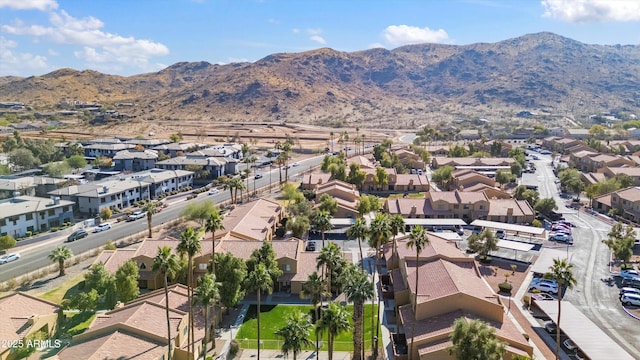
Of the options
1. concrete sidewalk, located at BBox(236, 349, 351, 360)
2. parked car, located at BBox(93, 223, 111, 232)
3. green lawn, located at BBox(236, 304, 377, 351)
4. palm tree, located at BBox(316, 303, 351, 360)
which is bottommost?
concrete sidewalk, located at BBox(236, 349, 351, 360)

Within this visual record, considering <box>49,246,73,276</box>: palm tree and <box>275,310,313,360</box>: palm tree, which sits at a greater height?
<box>275,310,313,360</box>: palm tree

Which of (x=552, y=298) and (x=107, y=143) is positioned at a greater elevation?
(x=107, y=143)

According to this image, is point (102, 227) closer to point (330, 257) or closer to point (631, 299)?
point (330, 257)

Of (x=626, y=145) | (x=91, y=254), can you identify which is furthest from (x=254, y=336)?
(x=626, y=145)

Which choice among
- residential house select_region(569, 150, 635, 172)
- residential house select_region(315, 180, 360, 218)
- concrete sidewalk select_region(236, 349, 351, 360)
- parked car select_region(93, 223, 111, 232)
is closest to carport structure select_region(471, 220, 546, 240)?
residential house select_region(315, 180, 360, 218)

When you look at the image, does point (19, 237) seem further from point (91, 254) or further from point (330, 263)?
point (330, 263)

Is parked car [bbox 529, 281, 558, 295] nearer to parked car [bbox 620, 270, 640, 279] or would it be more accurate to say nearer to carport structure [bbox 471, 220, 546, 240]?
parked car [bbox 620, 270, 640, 279]
